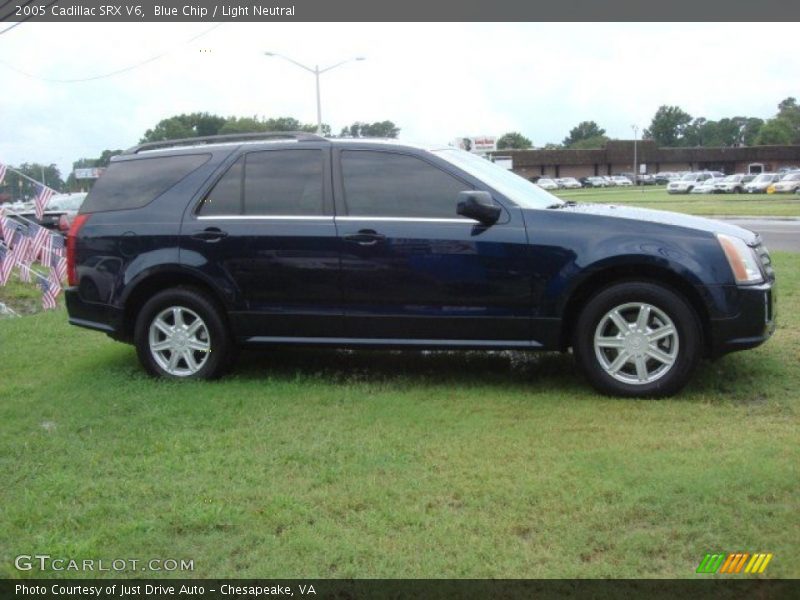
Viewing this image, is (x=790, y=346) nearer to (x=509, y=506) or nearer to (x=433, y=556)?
(x=509, y=506)

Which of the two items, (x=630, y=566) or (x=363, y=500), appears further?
(x=363, y=500)

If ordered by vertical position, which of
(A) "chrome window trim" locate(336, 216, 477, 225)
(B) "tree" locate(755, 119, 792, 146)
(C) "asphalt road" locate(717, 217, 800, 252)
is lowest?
(C) "asphalt road" locate(717, 217, 800, 252)

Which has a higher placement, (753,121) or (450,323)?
(753,121)

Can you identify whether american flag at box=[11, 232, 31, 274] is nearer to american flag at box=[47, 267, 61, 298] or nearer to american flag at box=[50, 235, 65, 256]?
american flag at box=[50, 235, 65, 256]

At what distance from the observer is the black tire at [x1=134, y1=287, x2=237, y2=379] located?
21.0ft

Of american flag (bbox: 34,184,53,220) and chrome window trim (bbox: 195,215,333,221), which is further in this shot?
american flag (bbox: 34,184,53,220)

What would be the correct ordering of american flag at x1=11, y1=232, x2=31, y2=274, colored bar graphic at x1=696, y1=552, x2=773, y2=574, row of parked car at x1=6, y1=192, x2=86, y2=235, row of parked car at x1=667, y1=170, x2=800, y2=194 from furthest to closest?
row of parked car at x1=667, y1=170, x2=800, y2=194 → row of parked car at x1=6, y1=192, x2=86, y2=235 → american flag at x1=11, y1=232, x2=31, y2=274 → colored bar graphic at x1=696, y1=552, x2=773, y2=574

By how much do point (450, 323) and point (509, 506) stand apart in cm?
222

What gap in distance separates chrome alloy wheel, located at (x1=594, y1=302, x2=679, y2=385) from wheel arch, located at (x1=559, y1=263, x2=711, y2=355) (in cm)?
21

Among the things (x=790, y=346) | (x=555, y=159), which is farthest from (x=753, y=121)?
(x=790, y=346)

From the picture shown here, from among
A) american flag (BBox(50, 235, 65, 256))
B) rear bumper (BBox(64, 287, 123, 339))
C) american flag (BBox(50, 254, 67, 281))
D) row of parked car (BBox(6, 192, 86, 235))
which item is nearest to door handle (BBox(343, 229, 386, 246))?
rear bumper (BBox(64, 287, 123, 339))

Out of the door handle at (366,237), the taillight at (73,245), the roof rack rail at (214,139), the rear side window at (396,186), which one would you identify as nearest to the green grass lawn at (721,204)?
the roof rack rail at (214,139)

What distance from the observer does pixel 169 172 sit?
6715mm

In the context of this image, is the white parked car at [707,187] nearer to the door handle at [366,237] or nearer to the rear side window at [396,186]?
the rear side window at [396,186]
